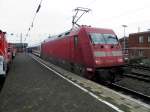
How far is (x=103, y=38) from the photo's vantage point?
1523 cm

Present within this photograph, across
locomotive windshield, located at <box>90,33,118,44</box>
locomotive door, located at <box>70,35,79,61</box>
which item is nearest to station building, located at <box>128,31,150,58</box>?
locomotive door, located at <box>70,35,79,61</box>

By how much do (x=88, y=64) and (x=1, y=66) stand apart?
481 centimetres

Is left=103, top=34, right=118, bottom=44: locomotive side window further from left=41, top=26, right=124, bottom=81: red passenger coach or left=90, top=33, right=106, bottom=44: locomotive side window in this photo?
left=90, top=33, right=106, bottom=44: locomotive side window

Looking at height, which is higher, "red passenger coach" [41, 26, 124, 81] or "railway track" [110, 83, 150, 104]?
"red passenger coach" [41, 26, 124, 81]

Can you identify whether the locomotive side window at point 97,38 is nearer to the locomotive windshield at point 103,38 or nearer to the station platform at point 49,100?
the locomotive windshield at point 103,38

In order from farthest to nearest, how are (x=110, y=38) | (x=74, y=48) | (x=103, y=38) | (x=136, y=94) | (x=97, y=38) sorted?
(x=74, y=48)
(x=110, y=38)
(x=103, y=38)
(x=97, y=38)
(x=136, y=94)

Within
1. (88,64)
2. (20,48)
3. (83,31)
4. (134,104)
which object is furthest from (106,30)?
(20,48)

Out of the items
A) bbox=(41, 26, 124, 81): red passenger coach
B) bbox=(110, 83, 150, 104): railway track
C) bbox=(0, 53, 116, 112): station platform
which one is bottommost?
bbox=(110, 83, 150, 104): railway track

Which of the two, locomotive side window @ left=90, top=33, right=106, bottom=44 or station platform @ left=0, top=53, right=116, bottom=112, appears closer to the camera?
station platform @ left=0, top=53, right=116, bottom=112

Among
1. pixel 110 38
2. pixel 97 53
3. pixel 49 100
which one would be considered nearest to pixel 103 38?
pixel 110 38

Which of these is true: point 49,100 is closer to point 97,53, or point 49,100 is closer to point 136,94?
point 136,94

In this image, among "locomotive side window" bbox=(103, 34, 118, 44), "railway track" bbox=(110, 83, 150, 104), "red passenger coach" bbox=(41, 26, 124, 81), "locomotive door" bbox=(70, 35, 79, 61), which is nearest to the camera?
"railway track" bbox=(110, 83, 150, 104)

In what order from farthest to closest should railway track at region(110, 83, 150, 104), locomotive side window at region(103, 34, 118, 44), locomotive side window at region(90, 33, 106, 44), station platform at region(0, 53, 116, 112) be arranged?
locomotive side window at region(103, 34, 118, 44)
locomotive side window at region(90, 33, 106, 44)
railway track at region(110, 83, 150, 104)
station platform at region(0, 53, 116, 112)

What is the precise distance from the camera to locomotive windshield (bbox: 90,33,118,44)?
14828mm
